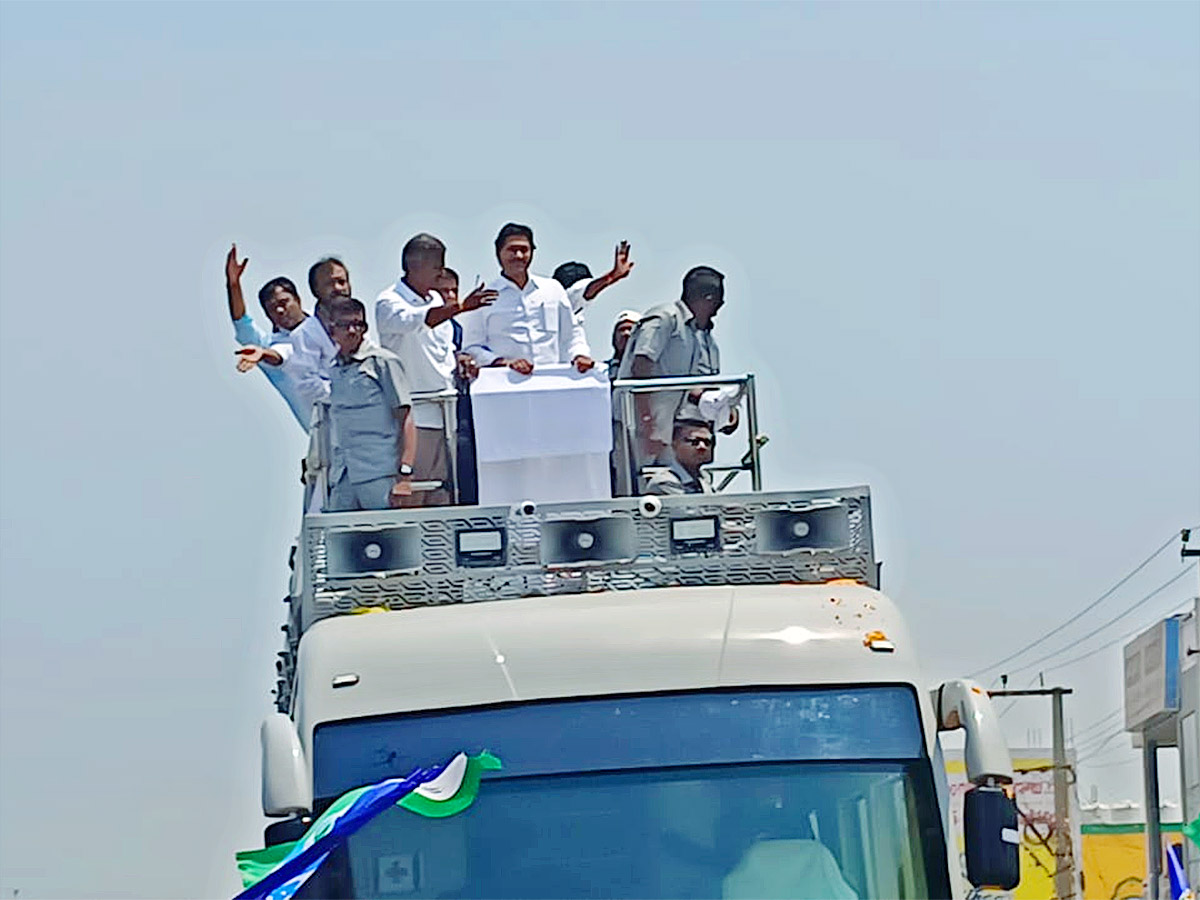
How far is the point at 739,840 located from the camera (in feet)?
28.4

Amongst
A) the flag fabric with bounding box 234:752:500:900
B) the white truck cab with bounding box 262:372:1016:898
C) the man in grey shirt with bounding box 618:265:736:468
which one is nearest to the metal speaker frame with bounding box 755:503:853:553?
the white truck cab with bounding box 262:372:1016:898

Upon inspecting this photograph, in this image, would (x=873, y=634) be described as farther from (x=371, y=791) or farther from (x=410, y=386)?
(x=410, y=386)

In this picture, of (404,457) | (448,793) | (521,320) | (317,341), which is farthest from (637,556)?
(317,341)

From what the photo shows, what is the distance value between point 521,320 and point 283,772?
4.00 m

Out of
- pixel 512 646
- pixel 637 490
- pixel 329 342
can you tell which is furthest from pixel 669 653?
pixel 329 342

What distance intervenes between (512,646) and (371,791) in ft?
2.80

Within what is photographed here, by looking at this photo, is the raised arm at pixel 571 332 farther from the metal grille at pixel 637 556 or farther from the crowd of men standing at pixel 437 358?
the metal grille at pixel 637 556

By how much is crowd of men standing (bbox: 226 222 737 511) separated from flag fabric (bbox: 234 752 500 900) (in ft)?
8.15

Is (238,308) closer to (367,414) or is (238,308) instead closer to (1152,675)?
(367,414)

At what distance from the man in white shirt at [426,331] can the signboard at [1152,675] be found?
1453 cm


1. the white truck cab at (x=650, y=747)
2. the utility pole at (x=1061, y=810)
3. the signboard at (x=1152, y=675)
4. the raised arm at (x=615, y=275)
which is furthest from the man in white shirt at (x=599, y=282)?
the utility pole at (x=1061, y=810)

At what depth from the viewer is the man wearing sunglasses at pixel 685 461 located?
1139cm

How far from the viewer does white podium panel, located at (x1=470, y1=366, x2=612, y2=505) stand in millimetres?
11281

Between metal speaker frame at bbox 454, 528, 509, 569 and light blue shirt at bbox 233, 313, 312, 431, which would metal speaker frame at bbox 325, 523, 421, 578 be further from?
light blue shirt at bbox 233, 313, 312, 431
